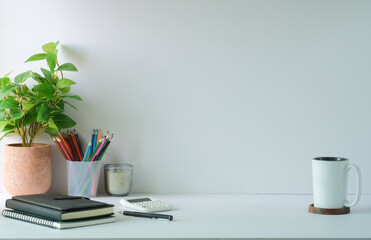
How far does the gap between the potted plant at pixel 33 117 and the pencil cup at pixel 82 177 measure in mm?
93

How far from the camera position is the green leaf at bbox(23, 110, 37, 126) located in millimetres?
1606

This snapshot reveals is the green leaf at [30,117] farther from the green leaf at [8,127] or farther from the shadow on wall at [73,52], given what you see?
the shadow on wall at [73,52]

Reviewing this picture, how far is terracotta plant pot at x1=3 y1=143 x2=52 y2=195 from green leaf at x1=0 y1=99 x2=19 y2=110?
0.43ft

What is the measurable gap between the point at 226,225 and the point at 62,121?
0.67m

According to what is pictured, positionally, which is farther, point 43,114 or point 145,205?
point 43,114

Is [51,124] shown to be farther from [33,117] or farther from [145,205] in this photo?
[145,205]

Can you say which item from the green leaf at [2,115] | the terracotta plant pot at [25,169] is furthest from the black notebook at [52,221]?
the green leaf at [2,115]

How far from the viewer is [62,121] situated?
5.40 feet

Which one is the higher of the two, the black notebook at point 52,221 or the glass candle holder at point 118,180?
the glass candle holder at point 118,180

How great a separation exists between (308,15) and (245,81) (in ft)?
0.95

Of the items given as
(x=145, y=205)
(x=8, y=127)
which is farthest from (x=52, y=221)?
(x=8, y=127)

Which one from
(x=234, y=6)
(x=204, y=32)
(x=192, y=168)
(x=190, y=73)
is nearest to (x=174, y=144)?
(x=192, y=168)

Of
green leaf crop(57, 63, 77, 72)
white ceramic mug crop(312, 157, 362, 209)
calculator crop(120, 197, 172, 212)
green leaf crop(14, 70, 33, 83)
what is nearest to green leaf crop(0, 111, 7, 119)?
green leaf crop(14, 70, 33, 83)

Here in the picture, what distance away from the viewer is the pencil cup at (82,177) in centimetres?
159
